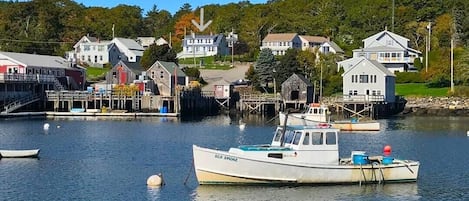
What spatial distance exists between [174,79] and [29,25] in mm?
53251

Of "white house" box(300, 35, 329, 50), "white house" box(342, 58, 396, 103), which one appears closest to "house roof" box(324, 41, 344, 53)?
"white house" box(300, 35, 329, 50)

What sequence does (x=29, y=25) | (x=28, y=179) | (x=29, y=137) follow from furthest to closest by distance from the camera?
(x=29, y=25) < (x=29, y=137) < (x=28, y=179)

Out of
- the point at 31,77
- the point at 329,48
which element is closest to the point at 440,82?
the point at 329,48

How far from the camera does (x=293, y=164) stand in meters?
33.8

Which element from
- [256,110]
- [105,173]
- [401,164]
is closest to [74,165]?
[105,173]

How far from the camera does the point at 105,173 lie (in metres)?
39.4

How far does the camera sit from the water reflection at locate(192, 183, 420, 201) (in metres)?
32.6

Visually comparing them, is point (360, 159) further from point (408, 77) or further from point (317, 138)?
point (408, 77)

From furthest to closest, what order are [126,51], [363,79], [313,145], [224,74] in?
[126,51] → [224,74] → [363,79] → [313,145]

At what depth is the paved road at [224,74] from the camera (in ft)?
389

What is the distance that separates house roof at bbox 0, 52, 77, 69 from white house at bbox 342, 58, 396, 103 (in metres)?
36.8

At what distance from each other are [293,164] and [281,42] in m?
107

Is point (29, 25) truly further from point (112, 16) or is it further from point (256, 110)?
point (256, 110)

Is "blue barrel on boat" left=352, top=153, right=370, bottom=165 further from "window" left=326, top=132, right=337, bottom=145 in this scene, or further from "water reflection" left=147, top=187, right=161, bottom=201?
"water reflection" left=147, top=187, right=161, bottom=201
